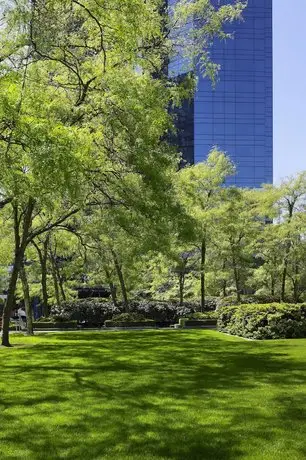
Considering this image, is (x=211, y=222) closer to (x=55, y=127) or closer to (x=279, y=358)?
(x=279, y=358)

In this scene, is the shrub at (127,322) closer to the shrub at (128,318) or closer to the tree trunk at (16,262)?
the shrub at (128,318)

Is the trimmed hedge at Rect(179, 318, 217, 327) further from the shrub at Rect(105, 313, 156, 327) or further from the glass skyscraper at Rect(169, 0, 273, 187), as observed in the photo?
the glass skyscraper at Rect(169, 0, 273, 187)

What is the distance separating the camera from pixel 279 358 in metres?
15.0

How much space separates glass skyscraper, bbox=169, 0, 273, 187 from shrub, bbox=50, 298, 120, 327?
154 feet

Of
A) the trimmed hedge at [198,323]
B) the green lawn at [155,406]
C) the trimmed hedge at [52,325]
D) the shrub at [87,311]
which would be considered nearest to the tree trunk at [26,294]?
the trimmed hedge at [52,325]

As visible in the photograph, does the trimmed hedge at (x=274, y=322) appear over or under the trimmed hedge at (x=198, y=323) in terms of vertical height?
over

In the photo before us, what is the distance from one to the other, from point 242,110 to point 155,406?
85.6 metres

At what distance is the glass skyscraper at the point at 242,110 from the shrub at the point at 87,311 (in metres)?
47.1

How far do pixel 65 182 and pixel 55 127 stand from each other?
1.33 meters

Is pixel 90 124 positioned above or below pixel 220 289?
above

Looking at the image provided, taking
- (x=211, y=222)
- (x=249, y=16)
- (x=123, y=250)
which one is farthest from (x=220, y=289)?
(x=249, y=16)

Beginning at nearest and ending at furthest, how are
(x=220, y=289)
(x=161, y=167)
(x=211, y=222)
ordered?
(x=161, y=167) → (x=211, y=222) → (x=220, y=289)

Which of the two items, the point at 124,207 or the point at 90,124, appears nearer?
the point at 90,124

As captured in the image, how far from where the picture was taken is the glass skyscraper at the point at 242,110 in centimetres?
8244
